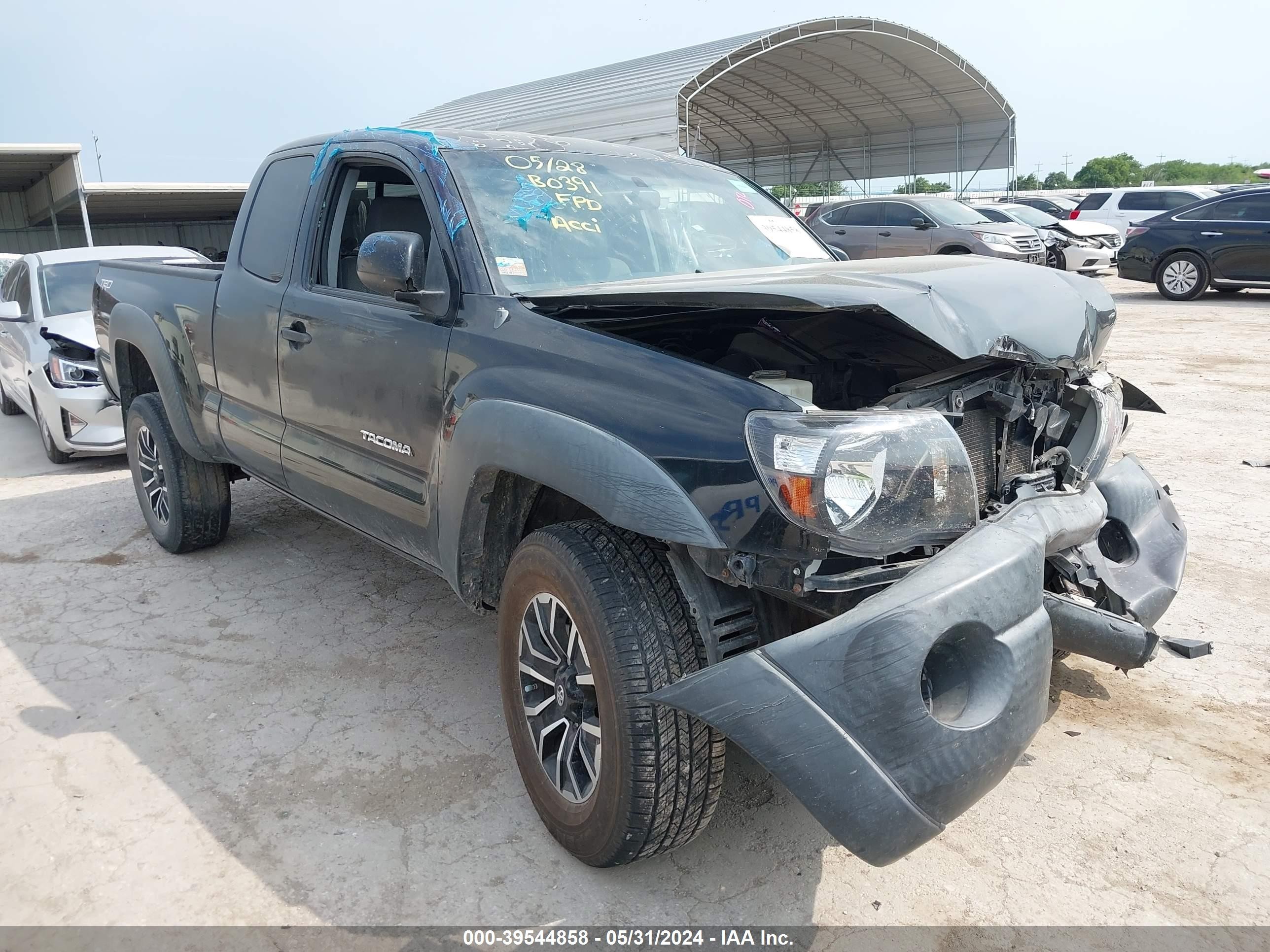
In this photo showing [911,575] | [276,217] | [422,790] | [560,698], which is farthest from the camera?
[276,217]

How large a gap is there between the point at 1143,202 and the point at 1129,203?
1.01 feet

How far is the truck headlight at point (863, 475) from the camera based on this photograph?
204 centimetres

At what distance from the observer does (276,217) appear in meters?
3.99

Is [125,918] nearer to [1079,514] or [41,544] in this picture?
[1079,514]

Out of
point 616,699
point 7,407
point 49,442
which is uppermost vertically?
point 616,699

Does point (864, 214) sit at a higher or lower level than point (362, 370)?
lower

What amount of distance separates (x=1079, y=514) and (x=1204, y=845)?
0.97 metres

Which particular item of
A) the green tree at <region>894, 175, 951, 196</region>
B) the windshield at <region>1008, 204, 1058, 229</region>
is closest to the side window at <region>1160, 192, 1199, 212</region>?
the windshield at <region>1008, 204, 1058, 229</region>

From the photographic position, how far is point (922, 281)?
7.89 feet

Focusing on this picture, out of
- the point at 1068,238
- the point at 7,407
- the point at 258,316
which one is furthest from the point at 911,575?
the point at 1068,238

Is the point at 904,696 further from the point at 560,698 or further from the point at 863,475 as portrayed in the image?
the point at 560,698

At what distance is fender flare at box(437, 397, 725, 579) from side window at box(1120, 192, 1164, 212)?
2250cm

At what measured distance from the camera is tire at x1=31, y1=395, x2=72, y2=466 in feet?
24.0

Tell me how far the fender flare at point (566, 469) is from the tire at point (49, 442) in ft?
19.4
